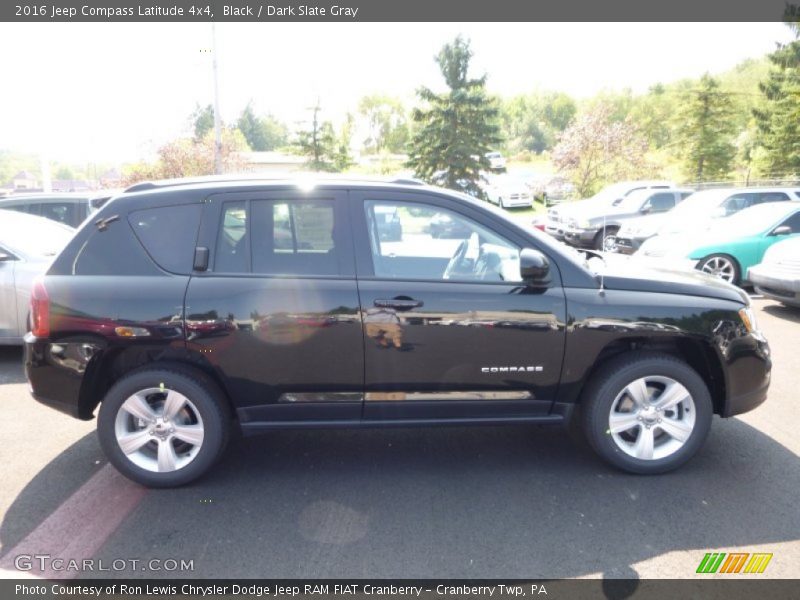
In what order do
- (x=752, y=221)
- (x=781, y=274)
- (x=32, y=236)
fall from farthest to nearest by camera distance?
(x=752, y=221)
(x=781, y=274)
(x=32, y=236)

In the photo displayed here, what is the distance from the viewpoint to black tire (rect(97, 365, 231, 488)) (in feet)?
12.2

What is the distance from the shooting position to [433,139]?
82.5 feet

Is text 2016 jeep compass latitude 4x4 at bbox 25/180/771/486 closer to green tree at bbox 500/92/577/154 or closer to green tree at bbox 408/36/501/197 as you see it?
green tree at bbox 408/36/501/197

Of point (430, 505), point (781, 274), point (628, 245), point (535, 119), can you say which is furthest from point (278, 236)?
point (535, 119)

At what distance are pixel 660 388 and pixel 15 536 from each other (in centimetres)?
388

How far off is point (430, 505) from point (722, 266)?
26.5 ft

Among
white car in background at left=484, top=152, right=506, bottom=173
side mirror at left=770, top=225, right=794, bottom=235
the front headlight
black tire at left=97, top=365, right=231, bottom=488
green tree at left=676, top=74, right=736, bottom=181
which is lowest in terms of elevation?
black tire at left=97, top=365, right=231, bottom=488

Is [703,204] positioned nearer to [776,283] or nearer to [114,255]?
[776,283]

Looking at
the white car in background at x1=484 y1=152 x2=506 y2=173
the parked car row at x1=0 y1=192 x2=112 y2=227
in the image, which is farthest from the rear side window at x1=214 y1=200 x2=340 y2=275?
the white car in background at x1=484 y1=152 x2=506 y2=173

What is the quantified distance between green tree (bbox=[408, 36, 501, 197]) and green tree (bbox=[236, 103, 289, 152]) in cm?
7161

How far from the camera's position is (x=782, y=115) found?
1277 inches

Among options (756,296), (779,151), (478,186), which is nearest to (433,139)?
(478,186)

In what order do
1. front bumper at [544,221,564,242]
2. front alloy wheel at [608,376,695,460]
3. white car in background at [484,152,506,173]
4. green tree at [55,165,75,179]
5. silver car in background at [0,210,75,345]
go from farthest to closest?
1. green tree at [55,165,75,179]
2. white car in background at [484,152,506,173]
3. front bumper at [544,221,564,242]
4. silver car in background at [0,210,75,345]
5. front alloy wheel at [608,376,695,460]

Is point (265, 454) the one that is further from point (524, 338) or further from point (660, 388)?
point (660, 388)
